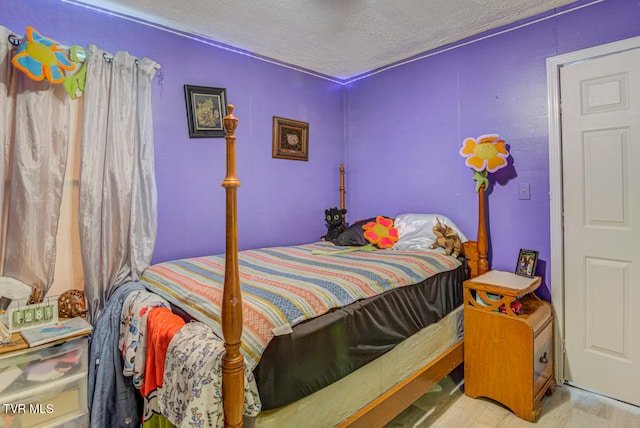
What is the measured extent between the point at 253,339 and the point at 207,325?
0.27 meters

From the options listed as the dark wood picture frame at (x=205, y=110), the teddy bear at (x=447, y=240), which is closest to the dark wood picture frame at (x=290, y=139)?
the dark wood picture frame at (x=205, y=110)

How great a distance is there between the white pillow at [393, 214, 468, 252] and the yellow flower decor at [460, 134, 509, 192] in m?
0.40

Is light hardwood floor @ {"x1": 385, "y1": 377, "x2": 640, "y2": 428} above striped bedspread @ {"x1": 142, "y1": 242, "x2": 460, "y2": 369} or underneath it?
underneath

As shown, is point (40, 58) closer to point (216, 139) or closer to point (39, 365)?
point (216, 139)

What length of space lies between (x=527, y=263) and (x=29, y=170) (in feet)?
9.73

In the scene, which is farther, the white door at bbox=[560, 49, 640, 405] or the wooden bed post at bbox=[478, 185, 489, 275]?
the wooden bed post at bbox=[478, 185, 489, 275]

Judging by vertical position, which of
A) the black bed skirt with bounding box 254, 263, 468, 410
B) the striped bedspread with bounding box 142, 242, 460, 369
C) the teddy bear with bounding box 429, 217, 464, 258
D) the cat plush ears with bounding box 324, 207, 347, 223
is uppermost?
the cat plush ears with bounding box 324, 207, 347, 223

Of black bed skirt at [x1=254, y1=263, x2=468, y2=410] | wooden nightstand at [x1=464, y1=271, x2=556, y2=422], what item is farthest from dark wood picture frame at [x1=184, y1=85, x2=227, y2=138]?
wooden nightstand at [x1=464, y1=271, x2=556, y2=422]

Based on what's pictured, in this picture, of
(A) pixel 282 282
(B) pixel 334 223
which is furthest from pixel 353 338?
(B) pixel 334 223

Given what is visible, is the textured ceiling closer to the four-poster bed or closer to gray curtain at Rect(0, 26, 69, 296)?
gray curtain at Rect(0, 26, 69, 296)

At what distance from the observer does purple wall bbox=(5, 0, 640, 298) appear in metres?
2.17

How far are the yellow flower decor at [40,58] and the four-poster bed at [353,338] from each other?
46.2 inches

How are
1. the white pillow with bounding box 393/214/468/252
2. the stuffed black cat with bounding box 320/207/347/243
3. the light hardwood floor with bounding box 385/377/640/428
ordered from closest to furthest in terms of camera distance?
the light hardwood floor with bounding box 385/377/640/428
the white pillow with bounding box 393/214/468/252
the stuffed black cat with bounding box 320/207/347/243

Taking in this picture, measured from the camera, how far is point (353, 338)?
1485 millimetres
